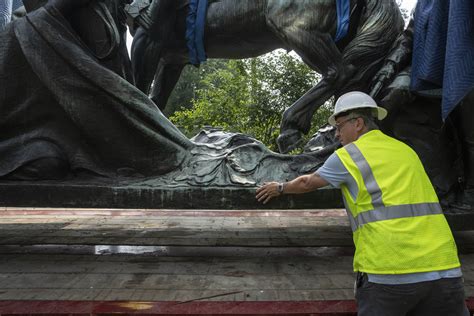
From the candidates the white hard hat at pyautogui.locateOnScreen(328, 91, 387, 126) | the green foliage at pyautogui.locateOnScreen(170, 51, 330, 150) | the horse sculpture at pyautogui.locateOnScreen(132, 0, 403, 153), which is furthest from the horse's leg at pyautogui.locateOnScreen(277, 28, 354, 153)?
the green foliage at pyautogui.locateOnScreen(170, 51, 330, 150)

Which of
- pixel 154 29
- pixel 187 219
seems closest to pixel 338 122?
pixel 154 29

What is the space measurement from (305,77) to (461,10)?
→ 33.3 feet

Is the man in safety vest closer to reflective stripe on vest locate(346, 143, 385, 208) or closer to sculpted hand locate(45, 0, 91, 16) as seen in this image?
reflective stripe on vest locate(346, 143, 385, 208)

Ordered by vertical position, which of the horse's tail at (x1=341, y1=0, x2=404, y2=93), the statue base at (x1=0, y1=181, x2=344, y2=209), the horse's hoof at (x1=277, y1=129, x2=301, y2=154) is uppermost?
the horse's tail at (x1=341, y1=0, x2=404, y2=93)

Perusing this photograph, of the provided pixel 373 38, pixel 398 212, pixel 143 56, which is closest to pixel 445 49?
pixel 373 38

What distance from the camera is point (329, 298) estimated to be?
2.44 m

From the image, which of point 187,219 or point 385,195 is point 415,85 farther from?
point 187,219

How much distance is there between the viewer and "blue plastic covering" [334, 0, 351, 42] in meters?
3.71

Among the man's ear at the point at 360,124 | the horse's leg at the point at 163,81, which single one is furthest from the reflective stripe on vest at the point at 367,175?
the horse's leg at the point at 163,81

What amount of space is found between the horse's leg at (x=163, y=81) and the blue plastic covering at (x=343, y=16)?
1764 millimetres

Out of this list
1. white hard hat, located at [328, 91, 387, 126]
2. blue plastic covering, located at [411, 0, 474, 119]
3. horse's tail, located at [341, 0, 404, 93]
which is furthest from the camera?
horse's tail, located at [341, 0, 404, 93]

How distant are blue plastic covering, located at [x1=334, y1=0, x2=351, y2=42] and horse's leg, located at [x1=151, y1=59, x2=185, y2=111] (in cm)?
176

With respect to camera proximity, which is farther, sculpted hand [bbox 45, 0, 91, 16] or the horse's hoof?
the horse's hoof

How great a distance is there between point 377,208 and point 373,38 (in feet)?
8.59
